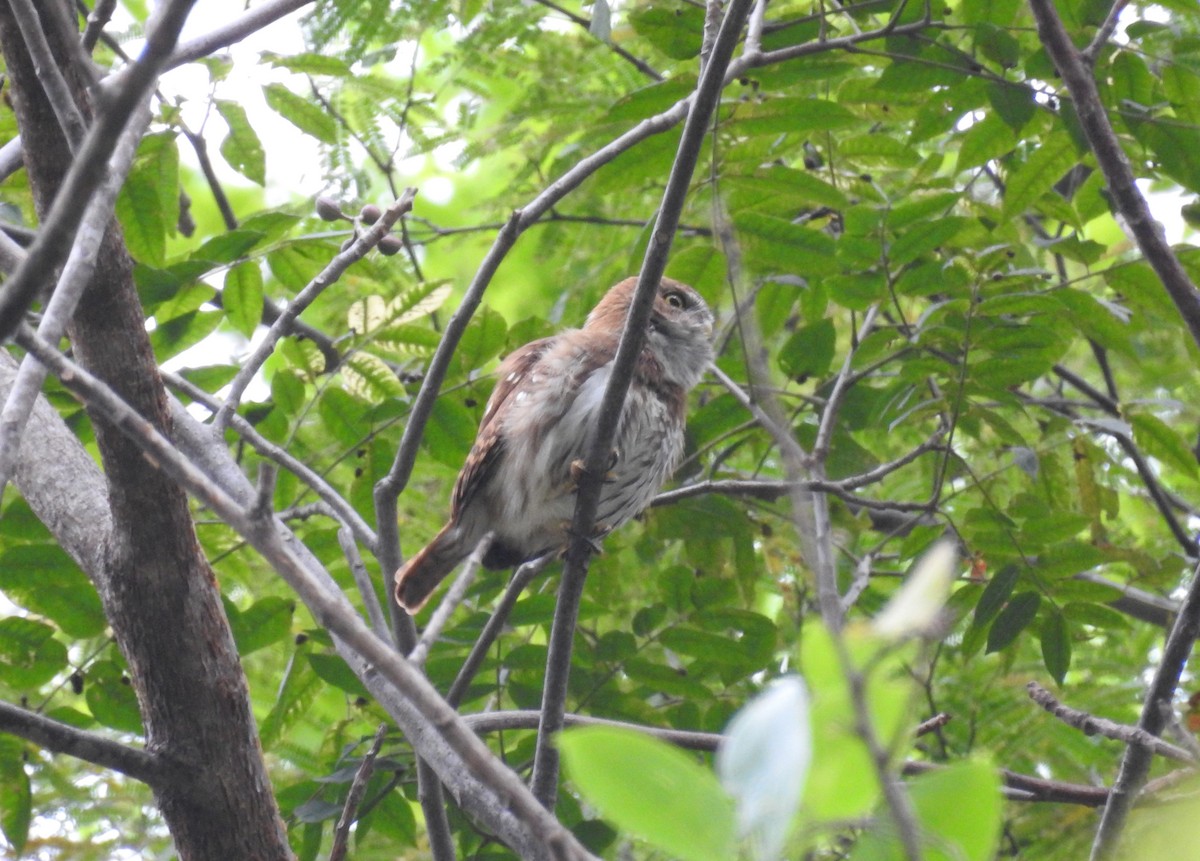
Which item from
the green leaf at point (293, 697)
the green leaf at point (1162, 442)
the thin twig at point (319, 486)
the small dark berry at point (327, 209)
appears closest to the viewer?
the small dark berry at point (327, 209)

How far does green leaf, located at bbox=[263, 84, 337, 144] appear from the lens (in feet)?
15.6

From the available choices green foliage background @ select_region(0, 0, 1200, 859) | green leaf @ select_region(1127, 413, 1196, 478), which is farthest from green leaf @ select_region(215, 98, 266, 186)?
green leaf @ select_region(1127, 413, 1196, 478)

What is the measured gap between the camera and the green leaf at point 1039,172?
4.33 meters

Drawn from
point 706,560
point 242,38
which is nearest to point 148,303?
point 242,38

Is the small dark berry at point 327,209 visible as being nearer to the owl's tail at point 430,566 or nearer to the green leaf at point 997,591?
the owl's tail at point 430,566

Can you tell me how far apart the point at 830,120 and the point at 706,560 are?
186 cm

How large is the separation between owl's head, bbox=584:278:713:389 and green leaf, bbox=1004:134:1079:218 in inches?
49.2

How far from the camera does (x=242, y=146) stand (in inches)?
187

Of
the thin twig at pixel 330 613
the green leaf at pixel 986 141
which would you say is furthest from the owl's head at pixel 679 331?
the thin twig at pixel 330 613

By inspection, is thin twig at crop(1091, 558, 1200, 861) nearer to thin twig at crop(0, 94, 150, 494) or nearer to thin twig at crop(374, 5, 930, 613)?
thin twig at crop(374, 5, 930, 613)

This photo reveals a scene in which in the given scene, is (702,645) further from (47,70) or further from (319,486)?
(47,70)

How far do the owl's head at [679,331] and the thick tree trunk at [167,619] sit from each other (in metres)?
2.05

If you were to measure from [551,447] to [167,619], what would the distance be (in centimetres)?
169

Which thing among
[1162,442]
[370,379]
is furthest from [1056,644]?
[370,379]
